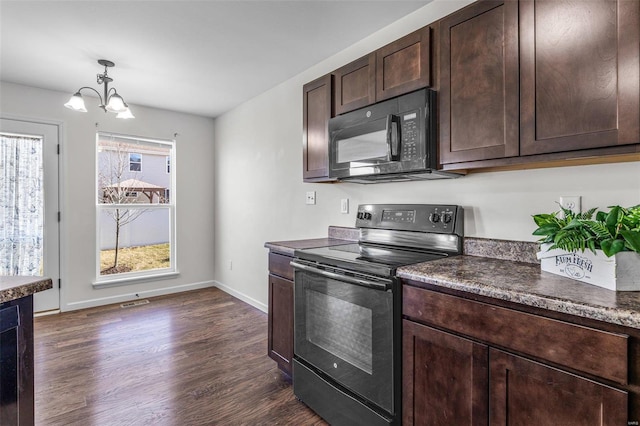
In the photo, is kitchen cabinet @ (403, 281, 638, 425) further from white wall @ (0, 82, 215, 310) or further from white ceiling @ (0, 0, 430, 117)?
white wall @ (0, 82, 215, 310)

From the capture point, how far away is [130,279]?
4.08m

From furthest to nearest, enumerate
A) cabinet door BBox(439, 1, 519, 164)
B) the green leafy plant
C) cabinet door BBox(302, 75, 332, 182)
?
cabinet door BBox(302, 75, 332, 182), cabinet door BBox(439, 1, 519, 164), the green leafy plant

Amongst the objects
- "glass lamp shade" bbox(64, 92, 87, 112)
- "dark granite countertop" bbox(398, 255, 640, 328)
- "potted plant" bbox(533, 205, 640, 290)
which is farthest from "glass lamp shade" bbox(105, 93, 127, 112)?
"potted plant" bbox(533, 205, 640, 290)

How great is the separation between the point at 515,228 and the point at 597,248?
1.77 feet

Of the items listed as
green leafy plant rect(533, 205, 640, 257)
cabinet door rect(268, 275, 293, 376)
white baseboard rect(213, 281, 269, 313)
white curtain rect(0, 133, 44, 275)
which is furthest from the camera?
white baseboard rect(213, 281, 269, 313)

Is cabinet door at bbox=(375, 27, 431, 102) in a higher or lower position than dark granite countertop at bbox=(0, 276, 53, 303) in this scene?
higher

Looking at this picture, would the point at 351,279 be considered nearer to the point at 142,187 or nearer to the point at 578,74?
the point at 578,74

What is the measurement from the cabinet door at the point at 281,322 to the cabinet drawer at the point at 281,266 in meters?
0.04

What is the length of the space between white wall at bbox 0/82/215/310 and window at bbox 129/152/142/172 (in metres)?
0.27

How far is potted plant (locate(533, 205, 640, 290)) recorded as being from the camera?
3.44 feet

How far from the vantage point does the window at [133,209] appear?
3955mm

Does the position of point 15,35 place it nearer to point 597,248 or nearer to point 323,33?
point 323,33

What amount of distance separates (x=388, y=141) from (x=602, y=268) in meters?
1.08

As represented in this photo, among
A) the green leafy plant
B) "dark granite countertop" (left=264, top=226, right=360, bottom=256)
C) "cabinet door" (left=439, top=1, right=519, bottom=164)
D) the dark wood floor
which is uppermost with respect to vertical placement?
"cabinet door" (left=439, top=1, right=519, bottom=164)
